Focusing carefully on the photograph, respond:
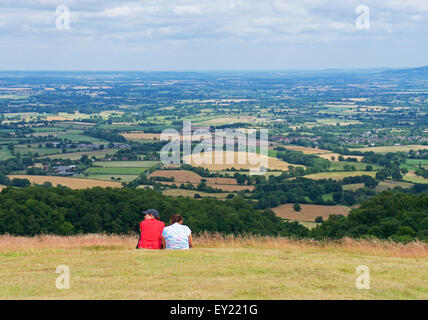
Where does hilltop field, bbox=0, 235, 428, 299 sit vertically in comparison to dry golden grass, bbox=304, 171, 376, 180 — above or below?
above

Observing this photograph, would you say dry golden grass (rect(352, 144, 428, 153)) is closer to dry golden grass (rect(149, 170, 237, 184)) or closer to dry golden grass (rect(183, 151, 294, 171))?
dry golden grass (rect(183, 151, 294, 171))

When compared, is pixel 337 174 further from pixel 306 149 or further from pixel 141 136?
pixel 141 136

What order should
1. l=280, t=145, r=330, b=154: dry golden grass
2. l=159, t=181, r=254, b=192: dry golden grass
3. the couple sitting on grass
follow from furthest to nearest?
l=280, t=145, r=330, b=154: dry golden grass < l=159, t=181, r=254, b=192: dry golden grass < the couple sitting on grass

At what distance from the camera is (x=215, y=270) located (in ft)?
37.2


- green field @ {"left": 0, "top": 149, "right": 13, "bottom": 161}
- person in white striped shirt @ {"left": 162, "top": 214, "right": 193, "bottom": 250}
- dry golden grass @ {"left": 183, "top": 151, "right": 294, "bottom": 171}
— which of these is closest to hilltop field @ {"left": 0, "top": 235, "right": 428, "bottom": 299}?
person in white striped shirt @ {"left": 162, "top": 214, "right": 193, "bottom": 250}

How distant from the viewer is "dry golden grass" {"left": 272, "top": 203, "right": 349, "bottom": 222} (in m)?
51.5

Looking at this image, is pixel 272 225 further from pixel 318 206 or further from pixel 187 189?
pixel 187 189

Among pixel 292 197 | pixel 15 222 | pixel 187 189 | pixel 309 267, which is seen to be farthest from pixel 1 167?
pixel 309 267

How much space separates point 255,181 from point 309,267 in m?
57.3

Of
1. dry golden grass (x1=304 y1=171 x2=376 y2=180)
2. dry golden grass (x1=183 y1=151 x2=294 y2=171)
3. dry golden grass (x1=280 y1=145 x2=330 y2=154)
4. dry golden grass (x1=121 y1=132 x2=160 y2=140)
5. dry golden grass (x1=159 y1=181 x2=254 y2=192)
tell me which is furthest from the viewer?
dry golden grass (x1=121 y1=132 x2=160 y2=140)

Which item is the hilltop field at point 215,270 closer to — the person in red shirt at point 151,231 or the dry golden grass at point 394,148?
the person in red shirt at point 151,231

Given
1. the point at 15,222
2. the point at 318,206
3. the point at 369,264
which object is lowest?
the point at 318,206

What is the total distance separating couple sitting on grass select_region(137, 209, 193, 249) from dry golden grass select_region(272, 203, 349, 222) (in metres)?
38.0

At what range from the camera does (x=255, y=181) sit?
226 feet
